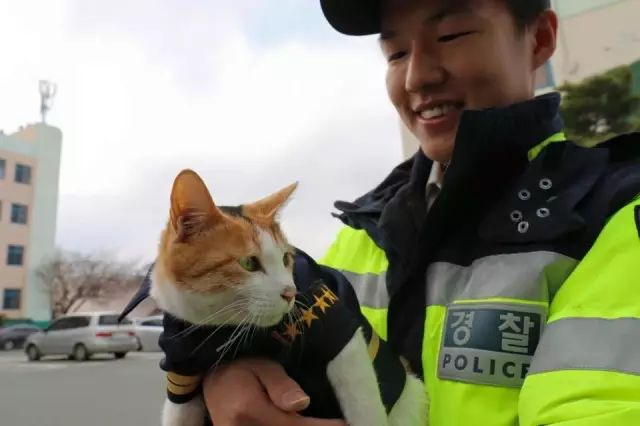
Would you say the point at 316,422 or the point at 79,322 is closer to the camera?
the point at 316,422

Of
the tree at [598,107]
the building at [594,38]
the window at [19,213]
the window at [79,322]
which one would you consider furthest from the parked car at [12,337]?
the tree at [598,107]

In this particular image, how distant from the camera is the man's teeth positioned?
0.94 m

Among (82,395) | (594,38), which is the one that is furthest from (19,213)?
(594,38)

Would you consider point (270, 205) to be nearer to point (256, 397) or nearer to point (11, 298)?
point (256, 397)

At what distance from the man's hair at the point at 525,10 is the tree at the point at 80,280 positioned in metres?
23.7

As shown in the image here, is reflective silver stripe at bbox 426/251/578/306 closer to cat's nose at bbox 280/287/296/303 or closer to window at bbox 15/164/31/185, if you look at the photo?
cat's nose at bbox 280/287/296/303

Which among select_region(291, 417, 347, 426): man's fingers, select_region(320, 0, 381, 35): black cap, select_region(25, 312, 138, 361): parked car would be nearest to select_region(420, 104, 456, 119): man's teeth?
select_region(320, 0, 381, 35): black cap

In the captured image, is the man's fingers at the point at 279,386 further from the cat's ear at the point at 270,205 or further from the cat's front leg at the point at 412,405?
the cat's ear at the point at 270,205

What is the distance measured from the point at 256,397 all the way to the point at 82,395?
6.04m

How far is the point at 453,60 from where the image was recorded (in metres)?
0.90

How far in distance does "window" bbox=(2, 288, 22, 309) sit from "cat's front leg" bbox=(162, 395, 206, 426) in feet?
77.6

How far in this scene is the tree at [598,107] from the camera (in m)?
5.98

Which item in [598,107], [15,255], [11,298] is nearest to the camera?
[598,107]

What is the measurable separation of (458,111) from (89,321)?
1133cm
